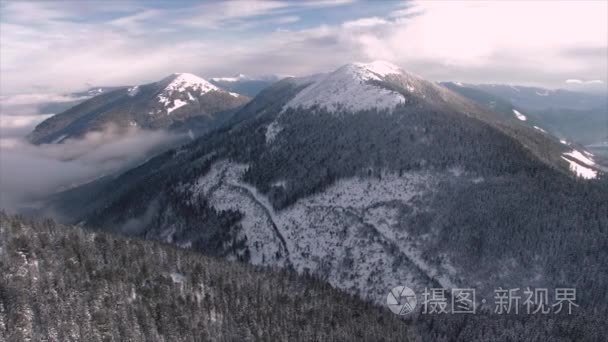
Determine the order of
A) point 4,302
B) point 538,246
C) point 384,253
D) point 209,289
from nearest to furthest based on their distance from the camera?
point 4,302, point 209,289, point 538,246, point 384,253

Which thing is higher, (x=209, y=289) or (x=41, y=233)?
(x=41, y=233)

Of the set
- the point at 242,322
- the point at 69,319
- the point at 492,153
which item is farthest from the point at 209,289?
the point at 492,153

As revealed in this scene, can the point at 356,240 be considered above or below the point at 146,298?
below

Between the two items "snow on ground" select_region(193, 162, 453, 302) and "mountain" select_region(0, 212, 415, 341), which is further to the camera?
"snow on ground" select_region(193, 162, 453, 302)

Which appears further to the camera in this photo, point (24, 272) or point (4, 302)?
point (24, 272)

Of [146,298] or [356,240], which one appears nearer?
[146,298]

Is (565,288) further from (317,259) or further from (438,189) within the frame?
(317,259)

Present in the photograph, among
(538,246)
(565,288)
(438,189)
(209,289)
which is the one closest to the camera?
(209,289)

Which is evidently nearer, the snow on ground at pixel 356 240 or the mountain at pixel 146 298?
the mountain at pixel 146 298
